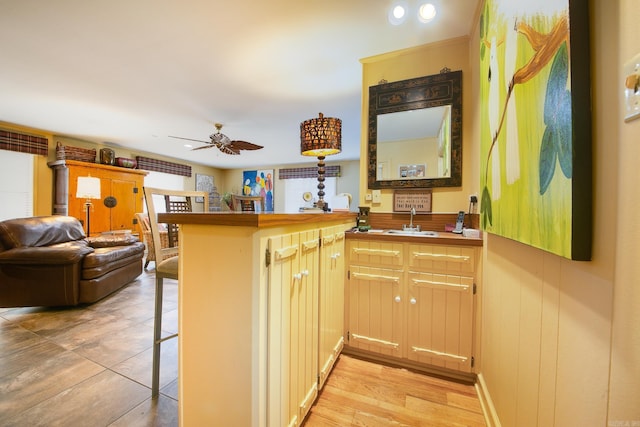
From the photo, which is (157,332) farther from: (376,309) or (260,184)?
(260,184)

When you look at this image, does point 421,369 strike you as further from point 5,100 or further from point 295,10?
point 5,100

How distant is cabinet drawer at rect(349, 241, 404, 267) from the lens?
1.62m

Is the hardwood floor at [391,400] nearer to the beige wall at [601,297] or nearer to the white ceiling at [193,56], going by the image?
the beige wall at [601,297]

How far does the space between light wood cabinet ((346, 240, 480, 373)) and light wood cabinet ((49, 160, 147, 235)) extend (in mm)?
5029

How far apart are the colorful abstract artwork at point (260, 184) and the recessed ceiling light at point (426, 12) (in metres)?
6.14

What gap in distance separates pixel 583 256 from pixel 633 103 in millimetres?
311

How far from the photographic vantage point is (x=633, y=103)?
43 cm

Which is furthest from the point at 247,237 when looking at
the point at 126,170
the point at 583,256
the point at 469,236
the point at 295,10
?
the point at 126,170

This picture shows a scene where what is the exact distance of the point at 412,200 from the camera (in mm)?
1975

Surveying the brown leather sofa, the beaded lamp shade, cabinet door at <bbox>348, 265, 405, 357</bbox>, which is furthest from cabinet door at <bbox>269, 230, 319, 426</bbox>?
the brown leather sofa

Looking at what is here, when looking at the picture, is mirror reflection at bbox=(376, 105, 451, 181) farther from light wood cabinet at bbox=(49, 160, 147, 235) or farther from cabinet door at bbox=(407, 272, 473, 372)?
light wood cabinet at bbox=(49, 160, 147, 235)

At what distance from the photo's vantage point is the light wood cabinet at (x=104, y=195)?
415cm

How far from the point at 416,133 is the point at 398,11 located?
0.82 meters

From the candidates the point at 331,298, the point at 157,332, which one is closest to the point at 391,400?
the point at 331,298
